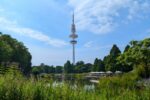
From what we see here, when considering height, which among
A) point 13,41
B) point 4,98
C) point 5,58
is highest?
point 13,41

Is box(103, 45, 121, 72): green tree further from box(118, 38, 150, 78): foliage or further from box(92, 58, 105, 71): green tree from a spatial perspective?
box(118, 38, 150, 78): foliage

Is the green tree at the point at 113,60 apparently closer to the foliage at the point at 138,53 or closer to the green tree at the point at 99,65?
the green tree at the point at 99,65

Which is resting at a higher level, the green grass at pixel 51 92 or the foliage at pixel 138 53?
the foliage at pixel 138 53

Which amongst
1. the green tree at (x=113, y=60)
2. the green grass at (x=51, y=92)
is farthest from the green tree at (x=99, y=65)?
the green grass at (x=51, y=92)

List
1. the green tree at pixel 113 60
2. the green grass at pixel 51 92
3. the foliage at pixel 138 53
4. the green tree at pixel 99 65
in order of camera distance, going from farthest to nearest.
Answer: the green tree at pixel 99 65, the green tree at pixel 113 60, the foliage at pixel 138 53, the green grass at pixel 51 92

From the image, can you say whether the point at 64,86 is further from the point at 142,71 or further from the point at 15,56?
A: the point at 15,56

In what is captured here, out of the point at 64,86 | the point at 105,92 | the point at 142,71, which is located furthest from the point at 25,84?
the point at 142,71

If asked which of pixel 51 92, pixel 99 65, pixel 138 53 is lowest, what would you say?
pixel 51 92

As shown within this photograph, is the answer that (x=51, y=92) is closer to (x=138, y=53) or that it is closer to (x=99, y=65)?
(x=138, y=53)

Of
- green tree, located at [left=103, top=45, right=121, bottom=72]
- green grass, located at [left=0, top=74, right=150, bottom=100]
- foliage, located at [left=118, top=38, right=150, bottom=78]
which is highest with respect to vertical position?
green tree, located at [left=103, top=45, right=121, bottom=72]

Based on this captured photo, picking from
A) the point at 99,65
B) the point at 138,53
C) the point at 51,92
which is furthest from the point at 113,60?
Result: the point at 51,92

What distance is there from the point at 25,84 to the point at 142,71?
18.3 m


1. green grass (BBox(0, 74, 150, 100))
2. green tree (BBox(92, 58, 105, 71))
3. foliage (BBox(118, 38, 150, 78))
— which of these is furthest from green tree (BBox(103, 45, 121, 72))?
green grass (BBox(0, 74, 150, 100))

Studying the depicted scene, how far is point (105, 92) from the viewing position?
33.8 feet
